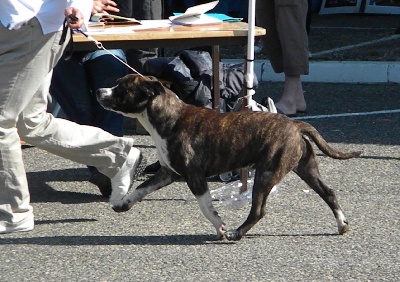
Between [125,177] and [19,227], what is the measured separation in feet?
2.23

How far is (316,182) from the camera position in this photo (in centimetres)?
514

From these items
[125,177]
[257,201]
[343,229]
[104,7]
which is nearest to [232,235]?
[257,201]

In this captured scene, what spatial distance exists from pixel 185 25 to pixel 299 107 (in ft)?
9.20

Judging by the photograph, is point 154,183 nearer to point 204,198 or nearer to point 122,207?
point 122,207

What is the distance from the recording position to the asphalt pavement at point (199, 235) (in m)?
4.54

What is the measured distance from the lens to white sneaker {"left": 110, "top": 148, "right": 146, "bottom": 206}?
5.42m

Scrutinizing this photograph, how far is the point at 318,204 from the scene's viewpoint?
5.66m

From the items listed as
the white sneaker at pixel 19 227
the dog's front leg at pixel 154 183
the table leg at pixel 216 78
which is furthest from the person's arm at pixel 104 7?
the white sneaker at pixel 19 227

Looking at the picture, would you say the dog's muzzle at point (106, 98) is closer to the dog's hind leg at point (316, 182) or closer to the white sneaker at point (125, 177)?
the white sneaker at point (125, 177)

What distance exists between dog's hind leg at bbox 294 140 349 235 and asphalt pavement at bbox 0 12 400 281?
0.26 ft

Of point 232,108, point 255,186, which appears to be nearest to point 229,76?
point 232,108

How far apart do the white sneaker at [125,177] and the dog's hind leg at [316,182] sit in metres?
0.96

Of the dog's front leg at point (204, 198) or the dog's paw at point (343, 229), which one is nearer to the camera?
the dog's front leg at point (204, 198)

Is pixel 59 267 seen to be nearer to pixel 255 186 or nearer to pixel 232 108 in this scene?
pixel 255 186
